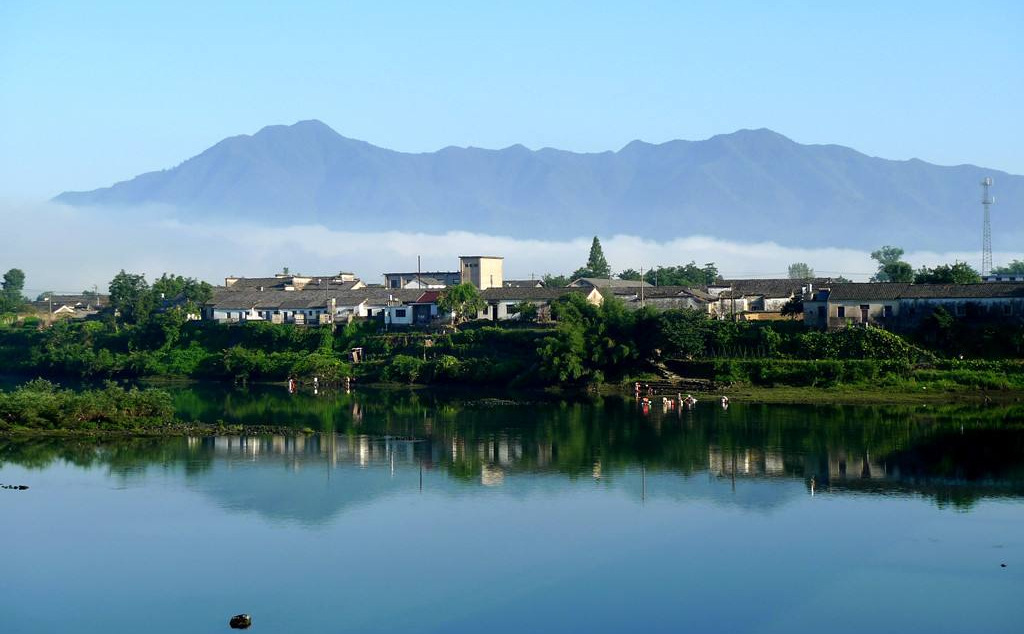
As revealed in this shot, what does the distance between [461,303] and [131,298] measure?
1959 centimetres

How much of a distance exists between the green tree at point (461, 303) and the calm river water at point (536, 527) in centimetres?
1606

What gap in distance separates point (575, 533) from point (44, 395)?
1867 centimetres

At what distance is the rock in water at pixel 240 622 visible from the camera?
682 inches

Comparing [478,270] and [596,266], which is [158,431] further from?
[596,266]

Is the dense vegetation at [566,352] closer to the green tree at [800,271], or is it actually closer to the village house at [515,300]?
the village house at [515,300]

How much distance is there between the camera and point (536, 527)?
75.9 feet

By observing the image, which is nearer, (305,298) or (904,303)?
(904,303)

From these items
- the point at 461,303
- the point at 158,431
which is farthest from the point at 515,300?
the point at 158,431

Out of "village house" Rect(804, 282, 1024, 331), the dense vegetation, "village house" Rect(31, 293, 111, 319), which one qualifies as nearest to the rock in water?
the dense vegetation

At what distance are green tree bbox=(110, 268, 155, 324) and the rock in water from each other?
138 feet

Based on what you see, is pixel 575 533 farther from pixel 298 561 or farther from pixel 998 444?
pixel 998 444

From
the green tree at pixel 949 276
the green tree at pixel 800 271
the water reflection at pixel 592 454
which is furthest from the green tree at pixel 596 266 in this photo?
the water reflection at pixel 592 454

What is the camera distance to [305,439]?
33.0 m

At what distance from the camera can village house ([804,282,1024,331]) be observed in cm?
4112
